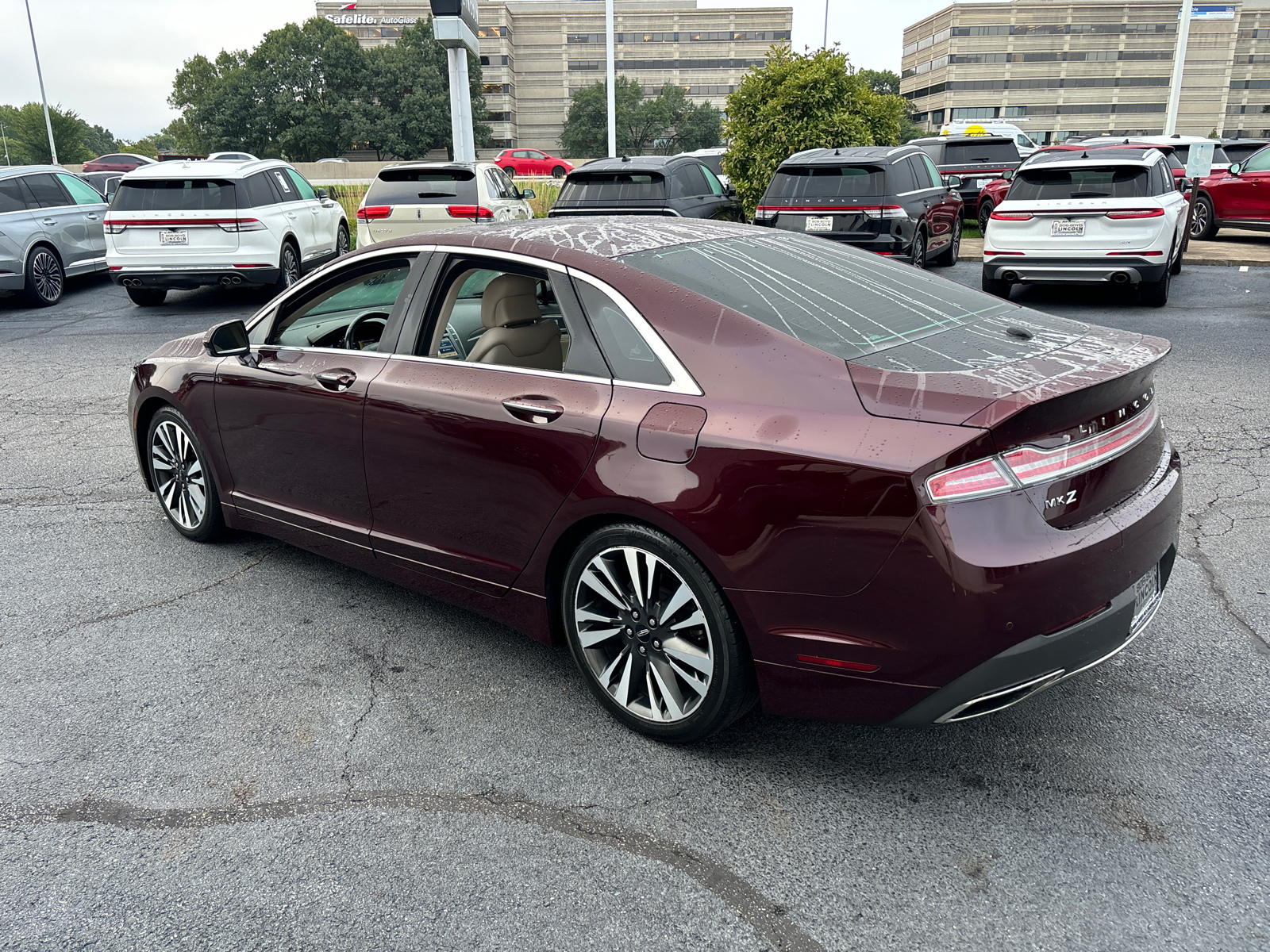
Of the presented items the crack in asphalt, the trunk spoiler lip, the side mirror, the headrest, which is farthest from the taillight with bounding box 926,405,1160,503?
the side mirror

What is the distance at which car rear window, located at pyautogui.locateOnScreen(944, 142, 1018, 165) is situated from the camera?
71.3 ft

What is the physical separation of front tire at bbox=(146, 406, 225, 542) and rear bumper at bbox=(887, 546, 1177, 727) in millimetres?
3506

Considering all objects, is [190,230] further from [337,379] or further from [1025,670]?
[1025,670]

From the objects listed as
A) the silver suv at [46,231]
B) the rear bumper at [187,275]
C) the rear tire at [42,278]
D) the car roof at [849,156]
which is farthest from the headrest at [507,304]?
the rear tire at [42,278]

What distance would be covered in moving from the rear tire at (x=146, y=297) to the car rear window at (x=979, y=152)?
1670 cm

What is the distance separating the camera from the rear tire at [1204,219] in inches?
656

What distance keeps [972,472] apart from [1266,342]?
8.66 m

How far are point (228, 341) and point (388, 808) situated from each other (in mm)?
2356

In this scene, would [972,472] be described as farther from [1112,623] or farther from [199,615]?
[199,615]

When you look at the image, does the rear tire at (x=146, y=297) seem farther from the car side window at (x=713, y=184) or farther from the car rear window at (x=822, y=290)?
the car rear window at (x=822, y=290)

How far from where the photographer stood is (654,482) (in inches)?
110

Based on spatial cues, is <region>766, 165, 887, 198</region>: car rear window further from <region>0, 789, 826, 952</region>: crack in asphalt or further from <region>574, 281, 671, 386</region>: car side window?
<region>0, 789, 826, 952</region>: crack in asphalt

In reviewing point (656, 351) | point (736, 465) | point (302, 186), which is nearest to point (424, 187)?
point (302, 186)

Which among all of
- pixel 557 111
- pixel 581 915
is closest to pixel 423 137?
pixel 557 111
